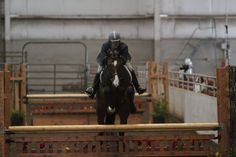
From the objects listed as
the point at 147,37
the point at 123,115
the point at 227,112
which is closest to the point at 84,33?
the point at 147,37

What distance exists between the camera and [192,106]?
1405cm

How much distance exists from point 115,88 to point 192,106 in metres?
5.95

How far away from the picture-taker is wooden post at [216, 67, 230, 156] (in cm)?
709

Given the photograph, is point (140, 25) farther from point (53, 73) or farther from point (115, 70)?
point (115, 70)

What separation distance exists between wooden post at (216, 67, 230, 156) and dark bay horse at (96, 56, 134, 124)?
1754mm

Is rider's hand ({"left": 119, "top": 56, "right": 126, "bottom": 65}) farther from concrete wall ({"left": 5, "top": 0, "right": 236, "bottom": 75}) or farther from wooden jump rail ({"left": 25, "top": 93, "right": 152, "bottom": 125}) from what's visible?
concrete wall ({"left": 5, "top": 0, "right": 236, "bottom": 75})

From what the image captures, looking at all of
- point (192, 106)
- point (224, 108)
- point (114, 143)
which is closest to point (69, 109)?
point (192, 106)

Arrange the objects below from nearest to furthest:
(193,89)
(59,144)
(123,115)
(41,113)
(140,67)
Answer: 1. (59,144)
2. (123,115)
3. (41,113)
4. (193,89)
5. (140,67)

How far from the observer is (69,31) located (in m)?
29.8

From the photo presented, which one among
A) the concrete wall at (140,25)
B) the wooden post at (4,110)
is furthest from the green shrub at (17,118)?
the concrete wall at (140,25)

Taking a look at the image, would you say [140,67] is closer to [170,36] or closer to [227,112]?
[170,36]

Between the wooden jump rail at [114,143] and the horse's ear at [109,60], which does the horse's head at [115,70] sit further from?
the wooden jump rail at [114,143]

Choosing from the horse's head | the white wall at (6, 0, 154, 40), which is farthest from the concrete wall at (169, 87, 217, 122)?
the white wall at (6, 0, 154, 40)

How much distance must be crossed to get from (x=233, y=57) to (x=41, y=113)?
Result: 58.5 ft
